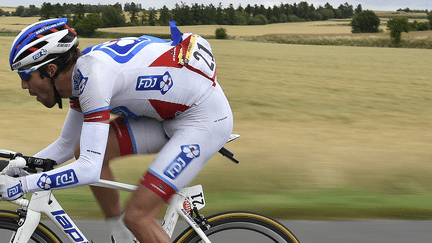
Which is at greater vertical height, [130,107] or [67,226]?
[130,107]

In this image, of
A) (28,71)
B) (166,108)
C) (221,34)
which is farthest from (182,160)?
(221,34)

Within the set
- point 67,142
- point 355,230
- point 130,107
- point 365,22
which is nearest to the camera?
point 130,107

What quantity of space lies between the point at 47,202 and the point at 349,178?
14.5ft

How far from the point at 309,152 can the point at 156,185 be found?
222 inches

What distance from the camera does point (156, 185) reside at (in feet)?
7.82

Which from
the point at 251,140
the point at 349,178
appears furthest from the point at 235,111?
the point at 349,178

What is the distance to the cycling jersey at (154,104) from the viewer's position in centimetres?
217

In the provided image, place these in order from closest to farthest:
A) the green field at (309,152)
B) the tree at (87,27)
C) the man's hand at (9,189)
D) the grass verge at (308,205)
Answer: the man's hand at (9,189)
the grass verge at (308,205)
the green field at (309,152)
the tree at (87,27)

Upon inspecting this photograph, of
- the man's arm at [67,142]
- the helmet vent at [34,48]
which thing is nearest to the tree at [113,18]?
the man's arm at [67,142]

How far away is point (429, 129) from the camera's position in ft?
36.3

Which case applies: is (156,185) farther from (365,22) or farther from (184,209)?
(365,22)

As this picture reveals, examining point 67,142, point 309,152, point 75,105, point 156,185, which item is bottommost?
point 309,152

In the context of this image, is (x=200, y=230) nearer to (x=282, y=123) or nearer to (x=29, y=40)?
(x=29, y=40)

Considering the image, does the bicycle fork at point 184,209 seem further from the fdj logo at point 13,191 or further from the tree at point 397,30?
the tree at point 397,30
